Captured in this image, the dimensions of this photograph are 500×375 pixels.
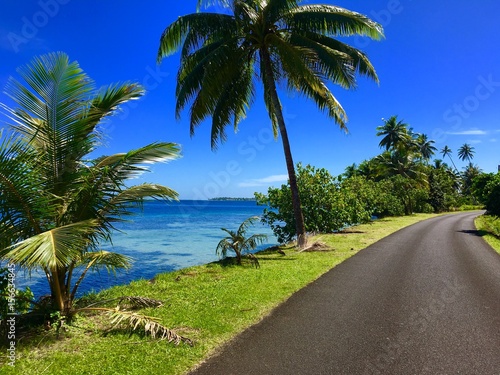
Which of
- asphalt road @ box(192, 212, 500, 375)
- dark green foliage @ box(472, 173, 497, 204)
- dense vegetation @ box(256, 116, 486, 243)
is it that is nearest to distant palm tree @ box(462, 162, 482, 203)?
dense vegetation @ box(256, 116, 486, 243)

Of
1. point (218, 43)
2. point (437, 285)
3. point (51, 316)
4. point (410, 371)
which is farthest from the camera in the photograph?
point (218, 43)

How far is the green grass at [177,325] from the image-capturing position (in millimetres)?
3797

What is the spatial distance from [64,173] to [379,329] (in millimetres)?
5503

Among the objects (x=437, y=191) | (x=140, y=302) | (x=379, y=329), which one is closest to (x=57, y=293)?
(x=140, y=302)

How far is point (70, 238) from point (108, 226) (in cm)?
139

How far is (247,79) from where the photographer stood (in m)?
13.9

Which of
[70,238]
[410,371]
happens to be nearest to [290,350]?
[410,371]

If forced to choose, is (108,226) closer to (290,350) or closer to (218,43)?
(290,350)

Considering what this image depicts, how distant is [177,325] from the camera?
16.4ft

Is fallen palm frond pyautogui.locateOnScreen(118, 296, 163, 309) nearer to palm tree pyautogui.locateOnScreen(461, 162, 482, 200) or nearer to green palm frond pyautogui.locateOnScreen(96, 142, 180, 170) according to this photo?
green palm frond pyautogui.locateOnScreen(96, 142, 180, 170)

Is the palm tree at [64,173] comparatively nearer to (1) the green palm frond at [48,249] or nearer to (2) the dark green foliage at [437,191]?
(1) the green palm frond at [48,249]

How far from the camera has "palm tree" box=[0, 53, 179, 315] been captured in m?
4.44

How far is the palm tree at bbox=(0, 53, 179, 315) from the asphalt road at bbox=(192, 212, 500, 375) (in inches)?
112

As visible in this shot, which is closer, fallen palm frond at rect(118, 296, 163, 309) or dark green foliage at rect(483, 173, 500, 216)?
fallen palm frond at rect(118, 296, 163, 309)
